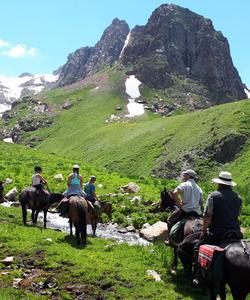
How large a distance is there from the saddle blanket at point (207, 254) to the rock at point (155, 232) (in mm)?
9999

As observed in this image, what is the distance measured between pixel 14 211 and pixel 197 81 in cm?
17224

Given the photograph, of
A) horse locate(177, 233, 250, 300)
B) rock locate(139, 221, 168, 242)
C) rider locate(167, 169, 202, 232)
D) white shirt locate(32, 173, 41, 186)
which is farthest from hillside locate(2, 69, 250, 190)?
horse locate(177, 233, 250, 300)

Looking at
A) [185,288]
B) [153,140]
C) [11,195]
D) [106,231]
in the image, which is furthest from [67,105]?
[185,288]

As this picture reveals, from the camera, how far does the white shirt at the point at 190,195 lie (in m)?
16.5

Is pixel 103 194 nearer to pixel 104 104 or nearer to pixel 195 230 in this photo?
pixel 195 230

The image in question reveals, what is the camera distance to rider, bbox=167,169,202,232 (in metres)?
16.5

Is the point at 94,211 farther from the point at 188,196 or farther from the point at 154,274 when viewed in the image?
the point at 188,196

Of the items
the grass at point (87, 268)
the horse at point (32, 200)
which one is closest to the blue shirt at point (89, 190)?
the horse at point (32, 200)

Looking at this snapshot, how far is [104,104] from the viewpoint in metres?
154

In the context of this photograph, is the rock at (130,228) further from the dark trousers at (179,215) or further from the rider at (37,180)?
the dark trousers at (179,215)

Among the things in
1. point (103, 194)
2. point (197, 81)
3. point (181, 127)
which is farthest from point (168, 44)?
point (103, 194)

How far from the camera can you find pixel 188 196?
1664 cm

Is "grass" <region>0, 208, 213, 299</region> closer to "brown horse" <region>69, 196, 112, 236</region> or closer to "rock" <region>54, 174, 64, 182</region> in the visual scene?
"brown horse" <region>69, 196, 112, 236</region>

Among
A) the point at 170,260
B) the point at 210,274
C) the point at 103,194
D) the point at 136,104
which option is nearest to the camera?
the point at 210,274
